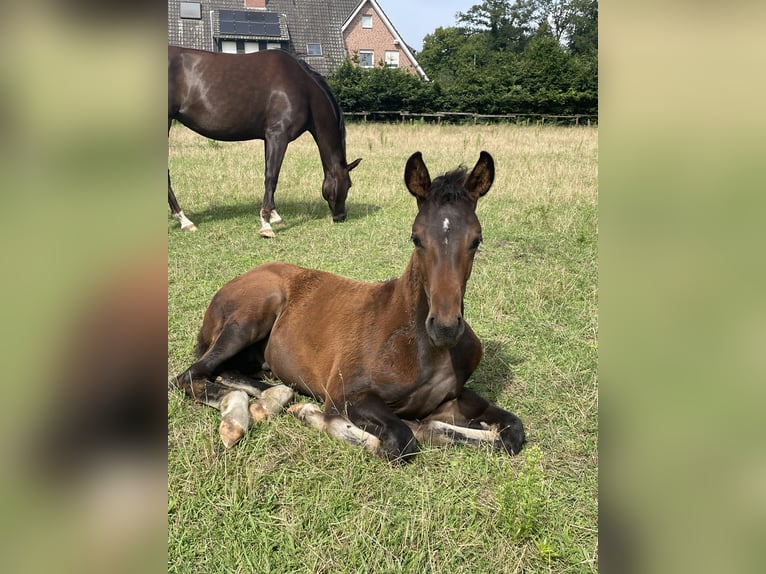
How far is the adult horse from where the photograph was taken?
9.01m

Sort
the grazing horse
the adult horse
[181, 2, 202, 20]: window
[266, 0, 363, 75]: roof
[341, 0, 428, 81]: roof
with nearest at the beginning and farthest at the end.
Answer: the grazing horse, the adult horse, [181, 2, 202, 20]: window, [266, 0, 363, 75]: roof, [341, 0, 428, 81]: roof

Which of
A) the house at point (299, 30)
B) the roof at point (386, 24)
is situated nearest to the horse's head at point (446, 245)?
the house at point (299, 30)

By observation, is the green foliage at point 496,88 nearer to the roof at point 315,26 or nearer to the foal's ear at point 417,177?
the roof at point 315,26

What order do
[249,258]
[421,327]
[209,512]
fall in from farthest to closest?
1. [249,258]
2. [421,327]
3. [209,512]

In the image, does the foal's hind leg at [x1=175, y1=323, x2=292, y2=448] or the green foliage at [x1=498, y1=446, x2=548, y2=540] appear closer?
the green foliage at [x1=498, y1=446, x2=548, y2=540]

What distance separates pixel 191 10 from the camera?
129ft

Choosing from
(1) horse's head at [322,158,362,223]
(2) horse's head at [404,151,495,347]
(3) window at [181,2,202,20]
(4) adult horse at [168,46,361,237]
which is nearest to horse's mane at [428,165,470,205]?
(2) horse's head at [404,151,495,347]

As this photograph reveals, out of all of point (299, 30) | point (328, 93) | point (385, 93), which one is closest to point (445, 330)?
point (328, 93)

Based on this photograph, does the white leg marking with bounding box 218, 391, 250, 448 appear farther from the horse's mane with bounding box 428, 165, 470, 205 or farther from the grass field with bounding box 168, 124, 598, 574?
the horse's mane with bounding box 428, 165, 470, 205

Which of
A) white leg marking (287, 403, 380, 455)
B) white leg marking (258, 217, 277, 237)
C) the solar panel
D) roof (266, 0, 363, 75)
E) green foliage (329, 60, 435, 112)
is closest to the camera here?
white leg marking (287, 403, 380, 455)
